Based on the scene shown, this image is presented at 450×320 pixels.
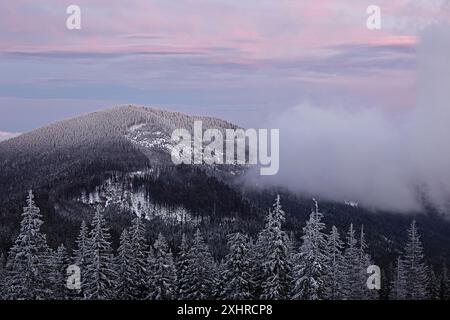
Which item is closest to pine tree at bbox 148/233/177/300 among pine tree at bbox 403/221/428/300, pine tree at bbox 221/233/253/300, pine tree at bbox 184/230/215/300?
pine tree at bbox 184/230/215/300

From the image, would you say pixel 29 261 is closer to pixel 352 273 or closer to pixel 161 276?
pixel 161 276

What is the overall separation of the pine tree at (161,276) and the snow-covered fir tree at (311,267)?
10.2 meters

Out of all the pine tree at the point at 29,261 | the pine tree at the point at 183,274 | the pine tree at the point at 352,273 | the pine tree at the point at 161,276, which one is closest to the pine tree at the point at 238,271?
the pine tree at the point at 183,274

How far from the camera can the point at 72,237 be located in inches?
7362

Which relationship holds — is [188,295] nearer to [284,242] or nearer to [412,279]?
[284,242]

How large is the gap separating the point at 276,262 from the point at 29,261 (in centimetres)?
1705

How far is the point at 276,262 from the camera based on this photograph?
4022 cm

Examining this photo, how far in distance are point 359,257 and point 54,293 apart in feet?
95.8

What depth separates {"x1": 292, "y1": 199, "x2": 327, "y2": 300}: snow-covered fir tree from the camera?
3931 cm

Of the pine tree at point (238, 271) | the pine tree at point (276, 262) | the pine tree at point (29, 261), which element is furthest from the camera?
the pine tree at point (238, 271)

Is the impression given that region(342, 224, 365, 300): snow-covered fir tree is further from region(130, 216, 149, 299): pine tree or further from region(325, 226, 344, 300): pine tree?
region(130, 216, 149, 299): pine tree

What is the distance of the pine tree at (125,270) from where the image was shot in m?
44.5

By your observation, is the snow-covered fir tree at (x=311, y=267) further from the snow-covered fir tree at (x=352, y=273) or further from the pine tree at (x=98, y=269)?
the pine tree at (x=98, y=269)
